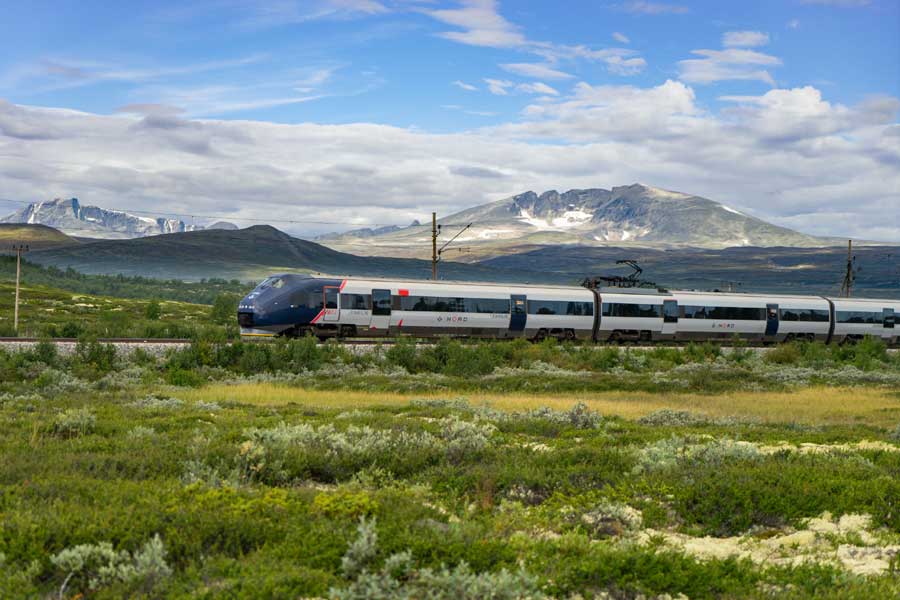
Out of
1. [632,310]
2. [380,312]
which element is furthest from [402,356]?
[632,310]

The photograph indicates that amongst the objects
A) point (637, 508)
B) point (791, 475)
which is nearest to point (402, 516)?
point (637, 508)

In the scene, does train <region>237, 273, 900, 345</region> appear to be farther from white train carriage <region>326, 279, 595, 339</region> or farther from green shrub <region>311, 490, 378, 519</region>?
green shrub <region>311, 490, 378, 519</region>

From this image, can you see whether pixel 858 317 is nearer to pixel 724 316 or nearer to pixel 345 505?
pixel 724 316

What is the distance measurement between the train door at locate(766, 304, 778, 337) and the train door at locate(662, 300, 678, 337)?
6622 mm

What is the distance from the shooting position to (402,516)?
323 inches

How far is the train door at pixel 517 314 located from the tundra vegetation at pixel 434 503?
68.3ft

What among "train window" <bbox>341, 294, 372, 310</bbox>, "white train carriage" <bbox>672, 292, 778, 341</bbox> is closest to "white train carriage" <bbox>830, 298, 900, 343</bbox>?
"white train carriage" <bbox>672, 292, 778, 341</bbox>

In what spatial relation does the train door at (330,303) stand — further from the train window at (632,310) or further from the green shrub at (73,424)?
the green shrub at (73,424)

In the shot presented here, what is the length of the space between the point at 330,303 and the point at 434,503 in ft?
91.7

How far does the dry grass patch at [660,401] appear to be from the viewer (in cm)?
2133

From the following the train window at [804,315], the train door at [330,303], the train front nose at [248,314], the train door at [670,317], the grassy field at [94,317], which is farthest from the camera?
the train window at [804,315]

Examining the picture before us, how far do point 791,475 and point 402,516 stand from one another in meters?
5.73

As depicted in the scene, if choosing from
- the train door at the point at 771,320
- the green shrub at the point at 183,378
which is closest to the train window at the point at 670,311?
the train door at the point at 771,320

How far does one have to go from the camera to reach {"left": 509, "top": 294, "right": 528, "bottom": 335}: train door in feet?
134
